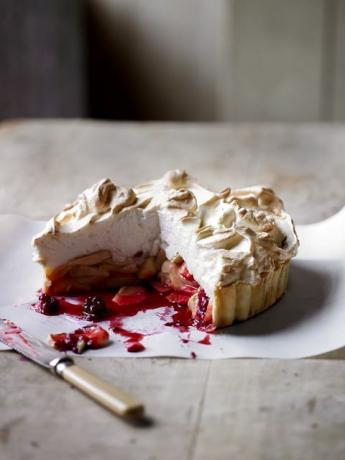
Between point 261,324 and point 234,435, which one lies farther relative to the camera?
point 261,324

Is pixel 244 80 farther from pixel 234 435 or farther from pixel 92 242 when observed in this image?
pixel 234 435

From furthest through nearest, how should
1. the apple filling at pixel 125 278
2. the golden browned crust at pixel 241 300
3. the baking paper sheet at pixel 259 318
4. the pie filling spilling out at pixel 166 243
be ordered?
the apple filling at pixel 125 278 < the pie filling spilling out at pixel 166 243 < the golden browned crust at pixel 241 300 < the baking paper sheet at pixel 259 318

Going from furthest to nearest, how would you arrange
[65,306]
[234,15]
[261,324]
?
[234,15], [65,306], [261,324]

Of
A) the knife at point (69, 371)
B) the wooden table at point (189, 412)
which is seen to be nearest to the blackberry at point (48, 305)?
the knife at point (69, 371)

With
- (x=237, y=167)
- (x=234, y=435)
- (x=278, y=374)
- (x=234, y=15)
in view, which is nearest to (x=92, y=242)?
(x=278, y=374)

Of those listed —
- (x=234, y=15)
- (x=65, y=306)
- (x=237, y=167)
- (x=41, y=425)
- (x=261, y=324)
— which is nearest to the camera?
(x=41, y=425)

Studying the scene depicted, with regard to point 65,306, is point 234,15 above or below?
above

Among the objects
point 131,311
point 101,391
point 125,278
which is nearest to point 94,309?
point 131,311

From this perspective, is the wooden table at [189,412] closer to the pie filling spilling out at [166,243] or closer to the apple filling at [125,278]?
the pie filling spilling out at [166,243]
